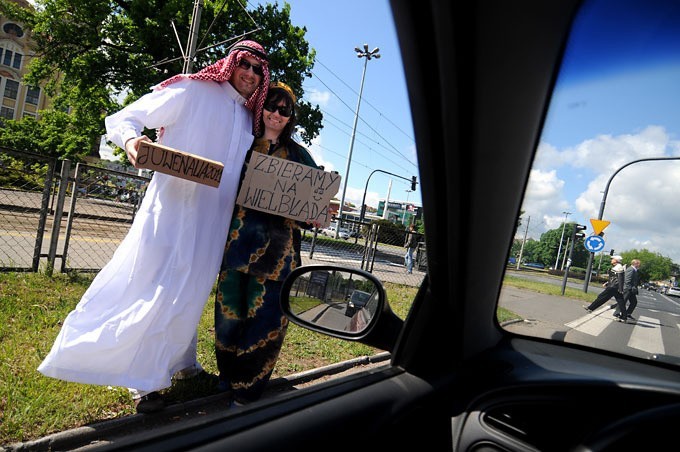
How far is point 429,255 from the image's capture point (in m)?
1.16

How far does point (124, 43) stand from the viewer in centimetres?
1852

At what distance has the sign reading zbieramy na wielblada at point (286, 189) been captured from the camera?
2.23 meters

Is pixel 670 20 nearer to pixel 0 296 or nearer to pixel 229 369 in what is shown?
pixel 229 369

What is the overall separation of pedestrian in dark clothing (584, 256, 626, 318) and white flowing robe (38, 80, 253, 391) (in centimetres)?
181

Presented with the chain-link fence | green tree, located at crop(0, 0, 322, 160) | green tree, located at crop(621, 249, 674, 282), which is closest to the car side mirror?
green tree, located at crop(621, 249, 674, 282)

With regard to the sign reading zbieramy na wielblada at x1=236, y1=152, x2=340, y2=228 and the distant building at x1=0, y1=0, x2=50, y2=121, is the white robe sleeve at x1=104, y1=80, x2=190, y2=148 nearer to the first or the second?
the sign reading zbieramy na wielblada at x1=236, y1=152, x2=340, y2=228

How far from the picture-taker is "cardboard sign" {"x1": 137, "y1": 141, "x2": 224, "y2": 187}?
1971mm

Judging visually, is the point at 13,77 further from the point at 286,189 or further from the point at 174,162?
the point at 286,189

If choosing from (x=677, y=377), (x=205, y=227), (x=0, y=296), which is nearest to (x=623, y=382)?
(x=677, y=377)

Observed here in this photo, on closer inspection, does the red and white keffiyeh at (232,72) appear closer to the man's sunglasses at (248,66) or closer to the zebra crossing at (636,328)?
the man's sunglasses at (248,66)

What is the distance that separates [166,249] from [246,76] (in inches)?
43.2

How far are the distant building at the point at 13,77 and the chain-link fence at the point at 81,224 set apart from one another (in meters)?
45.3

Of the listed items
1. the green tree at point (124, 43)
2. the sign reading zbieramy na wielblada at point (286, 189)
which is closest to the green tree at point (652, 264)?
the sign reading zbieramy na wielblada at point (286, 189)

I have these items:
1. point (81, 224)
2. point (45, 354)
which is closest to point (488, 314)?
point (45, 354)
